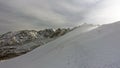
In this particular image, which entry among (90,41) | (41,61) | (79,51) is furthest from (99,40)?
(41,61)

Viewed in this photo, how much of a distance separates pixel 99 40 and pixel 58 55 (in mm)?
2152

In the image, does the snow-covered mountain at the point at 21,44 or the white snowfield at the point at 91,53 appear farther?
the snow-covered mountain at the point at 21,44

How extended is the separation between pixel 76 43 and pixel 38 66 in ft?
7.70

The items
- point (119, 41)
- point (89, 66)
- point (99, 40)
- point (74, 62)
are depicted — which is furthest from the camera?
point (99, 40)

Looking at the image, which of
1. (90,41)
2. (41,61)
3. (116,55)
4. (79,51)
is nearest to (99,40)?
(90,41)

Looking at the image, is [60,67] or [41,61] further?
[41,61]

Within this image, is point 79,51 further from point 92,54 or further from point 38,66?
point 38,66

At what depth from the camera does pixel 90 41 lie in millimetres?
9539

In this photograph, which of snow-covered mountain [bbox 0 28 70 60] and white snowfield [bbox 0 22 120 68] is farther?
snow-covered mountain [bbox 0 28 70 60]

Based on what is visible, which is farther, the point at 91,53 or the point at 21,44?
the point at 21,44

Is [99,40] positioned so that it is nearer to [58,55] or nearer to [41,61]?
[58,55]

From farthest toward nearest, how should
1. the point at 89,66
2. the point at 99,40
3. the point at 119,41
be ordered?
1. the point at 99,40
2. the point at 119,41
3. the point at 89,66

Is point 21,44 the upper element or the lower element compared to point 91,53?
upper

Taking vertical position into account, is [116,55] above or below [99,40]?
below
